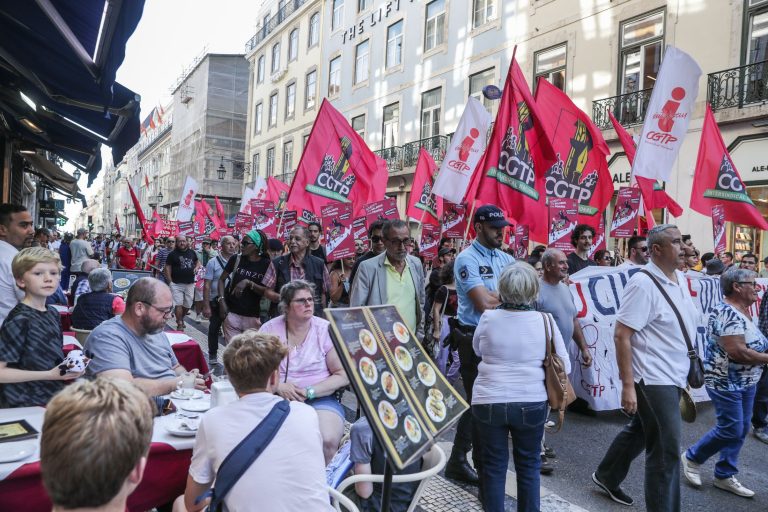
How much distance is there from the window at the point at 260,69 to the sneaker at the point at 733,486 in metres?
37.4

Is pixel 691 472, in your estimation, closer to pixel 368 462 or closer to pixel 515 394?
pixel 515 394

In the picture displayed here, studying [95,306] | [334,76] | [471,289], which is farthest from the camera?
[334,76]

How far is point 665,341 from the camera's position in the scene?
3.41 meters

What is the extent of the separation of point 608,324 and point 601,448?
157 centimetres

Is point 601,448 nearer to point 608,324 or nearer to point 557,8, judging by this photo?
point 608,324

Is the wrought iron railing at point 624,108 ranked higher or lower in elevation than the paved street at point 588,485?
higher

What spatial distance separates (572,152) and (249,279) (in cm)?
477

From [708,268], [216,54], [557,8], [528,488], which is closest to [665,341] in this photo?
[528,488]

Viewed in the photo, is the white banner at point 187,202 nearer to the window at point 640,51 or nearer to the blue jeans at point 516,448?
the window at point 640,51

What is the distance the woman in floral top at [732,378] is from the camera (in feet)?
13.8

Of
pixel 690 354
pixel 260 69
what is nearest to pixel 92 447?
pixel 690 354

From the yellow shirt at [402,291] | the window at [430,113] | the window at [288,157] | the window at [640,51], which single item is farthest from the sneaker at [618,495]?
the window at [288,157]

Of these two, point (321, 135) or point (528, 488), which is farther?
point (321, 135)

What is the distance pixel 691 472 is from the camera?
4387mm
